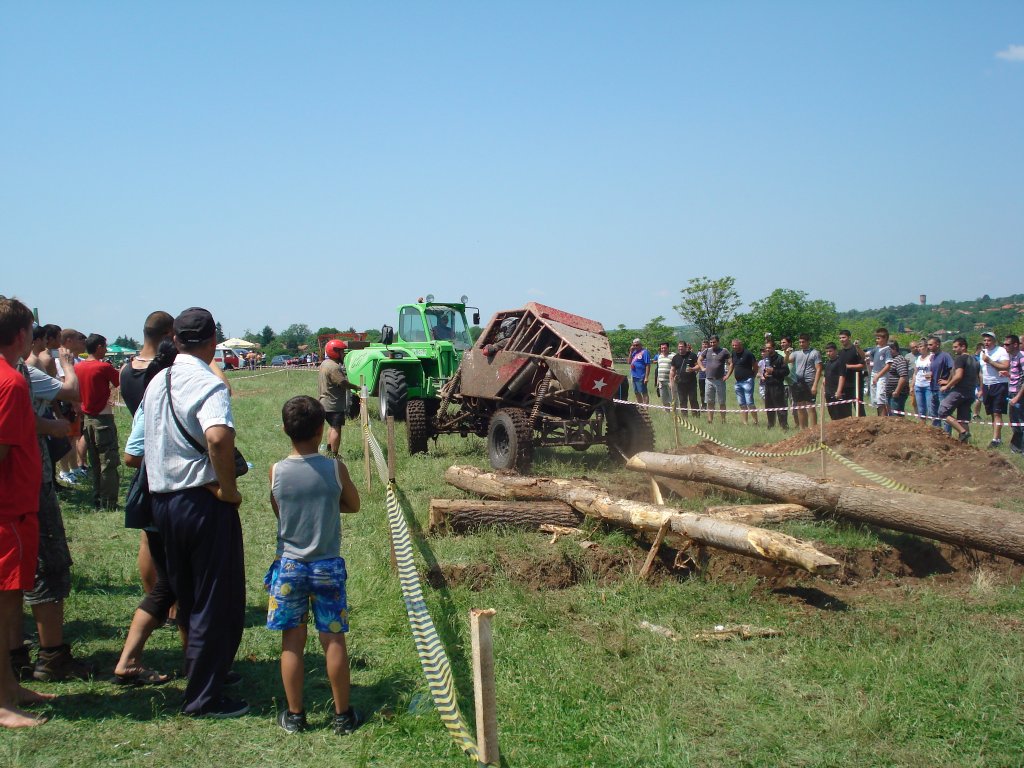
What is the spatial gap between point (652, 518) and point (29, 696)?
418 cm

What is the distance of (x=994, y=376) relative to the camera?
40.1 feet

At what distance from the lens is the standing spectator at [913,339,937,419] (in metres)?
12.8

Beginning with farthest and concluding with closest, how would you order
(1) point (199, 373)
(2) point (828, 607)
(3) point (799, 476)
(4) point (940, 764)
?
(3) point (799, 476) < (2) point (828, 607) < (1) point (199, 373) < (4) point (940, 764)

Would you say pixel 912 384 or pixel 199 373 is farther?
pixel 912 384

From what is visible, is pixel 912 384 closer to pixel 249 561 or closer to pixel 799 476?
pixel 799 476

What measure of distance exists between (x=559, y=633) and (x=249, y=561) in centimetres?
292

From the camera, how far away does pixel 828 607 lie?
17.6ft

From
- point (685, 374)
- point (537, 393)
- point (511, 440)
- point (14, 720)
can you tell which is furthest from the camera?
point (685, 374)

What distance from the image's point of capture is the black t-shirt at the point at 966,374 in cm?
1177

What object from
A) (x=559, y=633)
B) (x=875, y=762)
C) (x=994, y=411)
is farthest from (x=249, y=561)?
(x=994, y=411)

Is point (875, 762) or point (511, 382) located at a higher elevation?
point (511, 382)

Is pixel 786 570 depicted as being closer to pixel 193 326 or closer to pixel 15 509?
pixel 193 326

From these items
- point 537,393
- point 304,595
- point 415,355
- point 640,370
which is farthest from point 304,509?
point 640,370

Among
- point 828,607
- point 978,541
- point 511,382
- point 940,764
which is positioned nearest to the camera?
point 940,764
